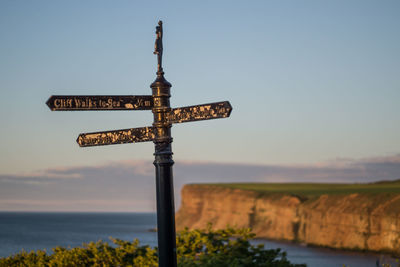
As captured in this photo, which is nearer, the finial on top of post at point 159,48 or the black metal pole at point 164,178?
Result: the black metal pole at point 164,178

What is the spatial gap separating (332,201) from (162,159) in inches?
3082

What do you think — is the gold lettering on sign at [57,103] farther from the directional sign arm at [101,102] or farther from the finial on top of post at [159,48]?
the finial on top of post at [159,48]

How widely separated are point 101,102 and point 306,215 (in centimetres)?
8305

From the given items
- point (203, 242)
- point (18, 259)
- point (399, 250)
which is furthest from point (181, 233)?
point (399, 250)

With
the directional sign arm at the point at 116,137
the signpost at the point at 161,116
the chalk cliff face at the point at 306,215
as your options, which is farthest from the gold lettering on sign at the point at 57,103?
the chalk cliff face at the point at 306,215

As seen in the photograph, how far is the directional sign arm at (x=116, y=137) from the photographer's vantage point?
7582 mm

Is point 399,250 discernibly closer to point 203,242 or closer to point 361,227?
point 361,227

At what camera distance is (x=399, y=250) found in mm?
65312

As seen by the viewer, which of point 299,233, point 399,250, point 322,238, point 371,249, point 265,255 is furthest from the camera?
point 299,233

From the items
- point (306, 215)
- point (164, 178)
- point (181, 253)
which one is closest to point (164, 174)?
point (164, 178)

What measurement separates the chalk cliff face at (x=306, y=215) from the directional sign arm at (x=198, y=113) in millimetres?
62923

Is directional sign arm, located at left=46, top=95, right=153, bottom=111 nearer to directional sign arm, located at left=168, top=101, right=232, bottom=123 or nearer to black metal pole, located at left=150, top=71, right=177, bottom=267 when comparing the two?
black metal pole, located at left=150, top=71, right=177, bottom=267

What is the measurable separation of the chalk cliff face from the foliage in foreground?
184 feet

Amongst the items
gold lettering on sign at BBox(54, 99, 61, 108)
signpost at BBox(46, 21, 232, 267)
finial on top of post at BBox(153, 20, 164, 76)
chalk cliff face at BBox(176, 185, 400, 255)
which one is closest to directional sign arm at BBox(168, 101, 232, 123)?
signpost at BBox(46, 21, 232, 267)
